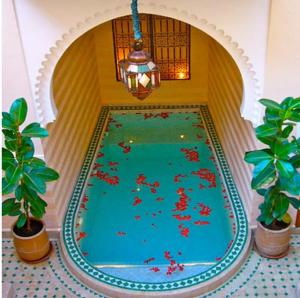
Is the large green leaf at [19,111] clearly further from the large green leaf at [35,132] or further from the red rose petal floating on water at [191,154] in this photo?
the red rose petal floating on water at [191,154]

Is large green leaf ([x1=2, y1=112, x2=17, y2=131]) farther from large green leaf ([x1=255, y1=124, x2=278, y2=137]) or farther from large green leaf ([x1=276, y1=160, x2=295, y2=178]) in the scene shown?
large green leaf ([x1=276, y1=160, x2=295, y2=178])

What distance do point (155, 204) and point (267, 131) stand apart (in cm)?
256

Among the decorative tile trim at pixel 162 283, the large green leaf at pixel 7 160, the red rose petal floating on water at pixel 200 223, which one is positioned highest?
the large green leaf at pixel 7 160

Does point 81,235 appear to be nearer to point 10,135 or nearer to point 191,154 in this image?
point 10,135

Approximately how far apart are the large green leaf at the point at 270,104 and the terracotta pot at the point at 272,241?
4.99 ft

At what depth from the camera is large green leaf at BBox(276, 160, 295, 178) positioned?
4156mm

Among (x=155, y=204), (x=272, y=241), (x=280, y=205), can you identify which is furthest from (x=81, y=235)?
(x=280, y=205)

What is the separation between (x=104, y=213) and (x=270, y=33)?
3.36 metres

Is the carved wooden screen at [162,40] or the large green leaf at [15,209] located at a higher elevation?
the carved wooden screen at [162,40]

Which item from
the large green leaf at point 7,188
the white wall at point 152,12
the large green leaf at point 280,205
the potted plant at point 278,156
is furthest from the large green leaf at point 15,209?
the large green leaf at point 280,205

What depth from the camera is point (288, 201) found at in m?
4.63

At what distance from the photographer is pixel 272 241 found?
5.08 meters

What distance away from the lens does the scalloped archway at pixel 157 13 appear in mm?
4156

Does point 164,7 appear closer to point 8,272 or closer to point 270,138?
point 270,138
